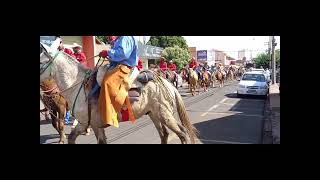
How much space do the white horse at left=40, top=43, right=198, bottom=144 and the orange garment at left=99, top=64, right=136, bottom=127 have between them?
0.53 ft

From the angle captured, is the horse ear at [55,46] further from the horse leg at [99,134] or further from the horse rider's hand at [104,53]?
the horse leg at [99,134]

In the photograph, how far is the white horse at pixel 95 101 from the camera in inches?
230

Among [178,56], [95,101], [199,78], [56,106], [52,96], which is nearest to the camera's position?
[95,101]

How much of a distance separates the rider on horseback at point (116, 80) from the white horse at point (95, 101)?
0.17m

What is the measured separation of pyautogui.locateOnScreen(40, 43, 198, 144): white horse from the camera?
5.85m

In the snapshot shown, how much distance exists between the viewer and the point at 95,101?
5855 millimetres

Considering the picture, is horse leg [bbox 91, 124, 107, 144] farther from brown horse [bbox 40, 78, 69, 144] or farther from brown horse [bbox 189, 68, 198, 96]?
brown horse [bbox 189, 68, 198, 96]

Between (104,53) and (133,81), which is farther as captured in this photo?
(133,81)

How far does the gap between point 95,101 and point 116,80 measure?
1.57 feet

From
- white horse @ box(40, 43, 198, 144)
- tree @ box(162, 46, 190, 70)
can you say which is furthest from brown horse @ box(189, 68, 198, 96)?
white horse @ box(40, 43, 198, 144)

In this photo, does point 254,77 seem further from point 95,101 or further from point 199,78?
point 95,101

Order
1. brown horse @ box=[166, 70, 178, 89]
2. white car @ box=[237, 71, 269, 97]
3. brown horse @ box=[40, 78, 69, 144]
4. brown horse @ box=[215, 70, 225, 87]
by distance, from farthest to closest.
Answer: brown horse @ box=[215, 70, 225, 87]
white car @ box=[237, 71, 269, 97]
brown horse @ box=[166, 70, 178, 89]
brown horse @ box=[40, 78, 69, 144]

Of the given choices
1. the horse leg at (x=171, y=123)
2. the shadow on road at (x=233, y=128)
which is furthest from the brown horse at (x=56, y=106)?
the shadow on road at (x=233, y=128)

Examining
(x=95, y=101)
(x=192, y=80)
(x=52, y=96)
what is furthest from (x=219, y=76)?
(x=95, y=101)
